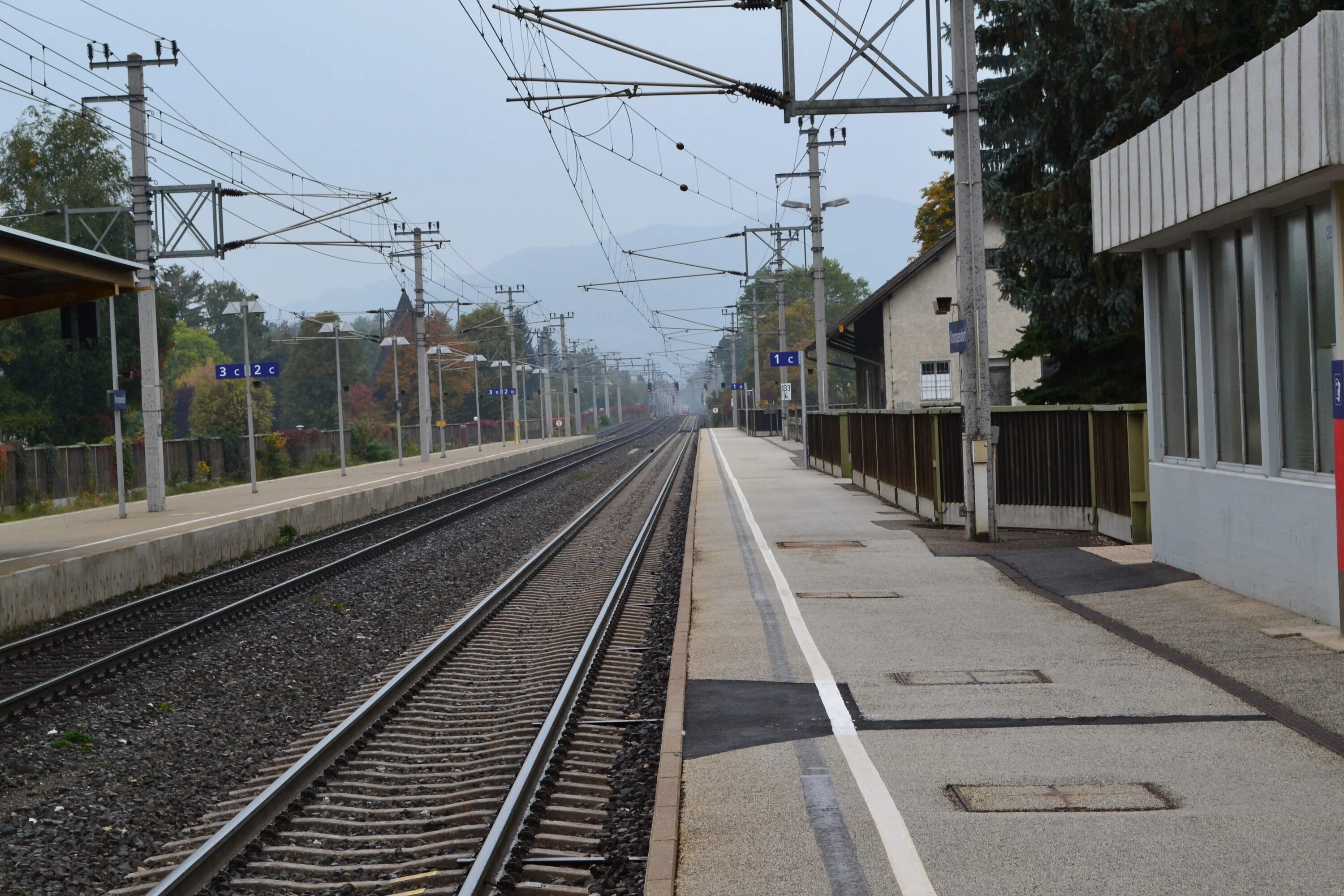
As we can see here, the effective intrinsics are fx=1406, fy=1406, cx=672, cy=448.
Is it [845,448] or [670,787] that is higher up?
[845,448]

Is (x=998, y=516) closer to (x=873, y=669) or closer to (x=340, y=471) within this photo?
(x=873, y=669)

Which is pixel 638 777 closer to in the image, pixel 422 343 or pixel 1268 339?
pixel 1268 339

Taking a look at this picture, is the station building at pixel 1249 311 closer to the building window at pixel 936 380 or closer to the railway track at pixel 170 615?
the railway track at pixel 170 615

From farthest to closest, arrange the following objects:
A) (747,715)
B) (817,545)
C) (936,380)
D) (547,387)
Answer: (547,387) < (936,380) < (817,545) < (747,715)

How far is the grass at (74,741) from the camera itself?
9.27 metres

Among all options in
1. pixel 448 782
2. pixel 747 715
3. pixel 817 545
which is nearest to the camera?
pixel 448 782

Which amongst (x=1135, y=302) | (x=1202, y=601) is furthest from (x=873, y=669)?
(x=1135, y=302)

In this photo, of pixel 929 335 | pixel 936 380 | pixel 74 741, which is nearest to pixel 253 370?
pixel 929 335

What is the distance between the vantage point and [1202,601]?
12.1 m

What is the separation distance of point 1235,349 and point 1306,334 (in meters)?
1.70

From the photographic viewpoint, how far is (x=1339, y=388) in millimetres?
9641

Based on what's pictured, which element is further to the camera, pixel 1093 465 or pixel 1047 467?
pixel 1047 467

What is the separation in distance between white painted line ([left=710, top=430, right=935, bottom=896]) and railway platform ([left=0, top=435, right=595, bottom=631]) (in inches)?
335

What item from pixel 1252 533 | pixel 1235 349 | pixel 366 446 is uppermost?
pixel 1235 349
